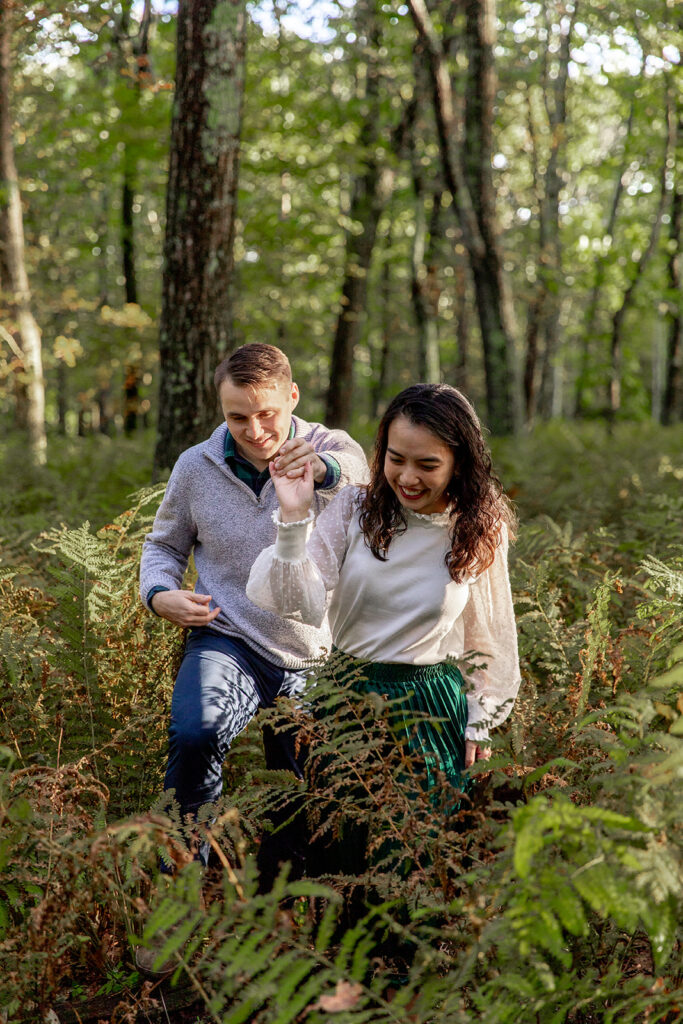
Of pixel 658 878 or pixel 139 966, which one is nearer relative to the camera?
pixel 658 878

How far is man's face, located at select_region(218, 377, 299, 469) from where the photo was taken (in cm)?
351

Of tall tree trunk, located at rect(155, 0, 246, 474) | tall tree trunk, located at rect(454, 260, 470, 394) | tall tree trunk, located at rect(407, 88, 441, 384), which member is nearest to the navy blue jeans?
tall tree trunk, located at rect(155, 0, 246, 474)

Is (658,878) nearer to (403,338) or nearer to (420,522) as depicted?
(420,522)

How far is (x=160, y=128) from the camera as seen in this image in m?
12.5

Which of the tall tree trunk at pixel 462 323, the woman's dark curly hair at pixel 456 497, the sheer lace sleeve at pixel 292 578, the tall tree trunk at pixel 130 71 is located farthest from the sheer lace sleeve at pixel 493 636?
the tall tree trunk at pixel 462 323

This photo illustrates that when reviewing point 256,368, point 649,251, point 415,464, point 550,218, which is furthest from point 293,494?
point 550,218

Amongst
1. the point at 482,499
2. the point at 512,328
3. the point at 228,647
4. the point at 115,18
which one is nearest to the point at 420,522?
the point at 482,499

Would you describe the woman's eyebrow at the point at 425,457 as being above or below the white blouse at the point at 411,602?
above

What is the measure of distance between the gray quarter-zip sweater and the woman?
1.23 ft

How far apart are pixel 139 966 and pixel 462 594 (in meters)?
1.78

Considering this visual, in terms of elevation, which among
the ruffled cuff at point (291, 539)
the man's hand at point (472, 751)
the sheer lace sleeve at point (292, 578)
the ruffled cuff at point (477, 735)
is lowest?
the man's hand at point (472, 751)

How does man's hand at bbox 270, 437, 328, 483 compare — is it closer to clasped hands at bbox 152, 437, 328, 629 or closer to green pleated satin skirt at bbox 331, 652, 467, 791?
clasped hands at bbox 152, 437, 328, 629

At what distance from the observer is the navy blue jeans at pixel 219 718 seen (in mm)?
3209

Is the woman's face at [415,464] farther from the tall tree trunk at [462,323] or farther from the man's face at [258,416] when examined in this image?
the tall tree trunk at [462,323]
